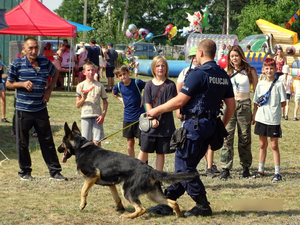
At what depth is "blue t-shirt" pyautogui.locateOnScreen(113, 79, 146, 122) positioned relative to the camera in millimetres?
6613

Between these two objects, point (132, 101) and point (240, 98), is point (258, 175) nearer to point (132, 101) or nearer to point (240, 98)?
point (240, 98)

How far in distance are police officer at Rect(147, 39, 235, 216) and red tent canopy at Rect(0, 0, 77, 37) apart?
1217cm

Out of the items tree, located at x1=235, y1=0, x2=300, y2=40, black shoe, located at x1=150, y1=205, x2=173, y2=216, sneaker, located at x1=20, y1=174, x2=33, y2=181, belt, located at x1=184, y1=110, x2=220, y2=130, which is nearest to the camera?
belt, located at x1=184, y1=110, x2=220, y2=130

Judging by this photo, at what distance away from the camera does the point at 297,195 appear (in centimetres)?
606

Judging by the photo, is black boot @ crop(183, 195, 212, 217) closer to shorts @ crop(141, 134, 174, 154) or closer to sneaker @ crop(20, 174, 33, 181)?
shorts @ crop(141, 134, 174, 154)

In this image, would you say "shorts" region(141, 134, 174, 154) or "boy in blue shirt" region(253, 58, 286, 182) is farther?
"boy in blue shirt" region(253, 58, 286, 182)

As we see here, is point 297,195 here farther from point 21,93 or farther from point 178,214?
point 21,93

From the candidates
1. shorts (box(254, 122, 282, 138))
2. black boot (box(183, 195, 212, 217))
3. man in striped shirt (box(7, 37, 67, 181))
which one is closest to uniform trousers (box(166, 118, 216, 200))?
black boot (box(183, 195, 212, 217))

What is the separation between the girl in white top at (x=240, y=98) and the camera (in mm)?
6680

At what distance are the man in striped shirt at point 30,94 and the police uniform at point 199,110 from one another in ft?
8.11

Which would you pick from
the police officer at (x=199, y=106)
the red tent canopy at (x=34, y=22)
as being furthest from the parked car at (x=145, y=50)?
the police officer at (x=199, y=106)

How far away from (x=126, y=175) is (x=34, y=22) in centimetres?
1250

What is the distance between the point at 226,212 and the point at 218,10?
60.9m

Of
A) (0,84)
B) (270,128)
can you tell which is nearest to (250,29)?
(0,84)
